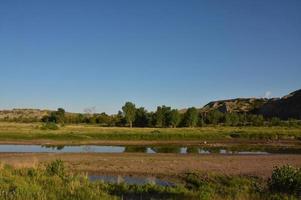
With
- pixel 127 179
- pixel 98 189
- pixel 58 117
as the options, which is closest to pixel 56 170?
pixel 98 189

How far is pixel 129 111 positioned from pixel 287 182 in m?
107

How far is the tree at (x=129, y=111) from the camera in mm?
124938

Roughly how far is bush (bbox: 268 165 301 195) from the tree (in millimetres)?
106054

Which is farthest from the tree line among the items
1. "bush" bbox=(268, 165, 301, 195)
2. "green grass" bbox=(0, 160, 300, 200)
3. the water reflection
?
"bush" bbox=(268, 165, 301, 195)

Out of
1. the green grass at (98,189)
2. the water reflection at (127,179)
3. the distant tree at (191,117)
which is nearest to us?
the green grass at (98,189)

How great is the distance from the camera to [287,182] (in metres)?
18.1

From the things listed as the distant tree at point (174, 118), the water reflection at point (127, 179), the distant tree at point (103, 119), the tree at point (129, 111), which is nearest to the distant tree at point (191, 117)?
→ the distant tree at point (174, 118)

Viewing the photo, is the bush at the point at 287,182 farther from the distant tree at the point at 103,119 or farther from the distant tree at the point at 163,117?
the distant tree at the point at 103,119

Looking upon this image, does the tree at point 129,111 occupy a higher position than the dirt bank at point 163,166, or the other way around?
the tree at point 129,111

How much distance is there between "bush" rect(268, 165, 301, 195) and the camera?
17938mm

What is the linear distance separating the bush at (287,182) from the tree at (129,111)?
106 m

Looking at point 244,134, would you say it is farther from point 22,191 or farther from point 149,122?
point 22,191

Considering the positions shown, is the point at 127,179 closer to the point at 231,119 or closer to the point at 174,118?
the point at 174,118

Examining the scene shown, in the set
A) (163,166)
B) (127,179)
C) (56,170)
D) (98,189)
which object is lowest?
(127,179)
